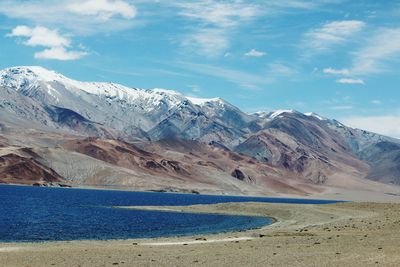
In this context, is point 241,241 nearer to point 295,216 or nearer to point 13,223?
point 13,223

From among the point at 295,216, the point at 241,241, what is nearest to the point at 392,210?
the point at 295,216

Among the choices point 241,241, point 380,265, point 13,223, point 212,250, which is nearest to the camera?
point 380,265

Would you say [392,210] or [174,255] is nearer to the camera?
[174,255]

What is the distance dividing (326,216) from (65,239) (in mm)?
61067

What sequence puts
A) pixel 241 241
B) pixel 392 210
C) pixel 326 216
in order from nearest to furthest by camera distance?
pixel 241 241 → pixel 392 210 → pixel 326 216

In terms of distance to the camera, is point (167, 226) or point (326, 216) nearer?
point (167, 226)

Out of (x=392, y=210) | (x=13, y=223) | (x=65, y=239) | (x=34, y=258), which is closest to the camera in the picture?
(x=34, y=258)

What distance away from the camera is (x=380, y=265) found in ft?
132

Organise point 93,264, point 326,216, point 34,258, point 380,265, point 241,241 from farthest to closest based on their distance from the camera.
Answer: point 326,216 → point 241,241 → point 34,258 → point 93,264 → point 380,265

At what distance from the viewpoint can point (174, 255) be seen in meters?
49.4

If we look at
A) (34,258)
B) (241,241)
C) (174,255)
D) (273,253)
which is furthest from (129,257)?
(241,241)

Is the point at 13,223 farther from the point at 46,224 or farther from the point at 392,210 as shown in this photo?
the point at 392,210

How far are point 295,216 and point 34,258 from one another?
8486 centimetres

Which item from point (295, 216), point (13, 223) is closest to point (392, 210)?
point (295, 216)
